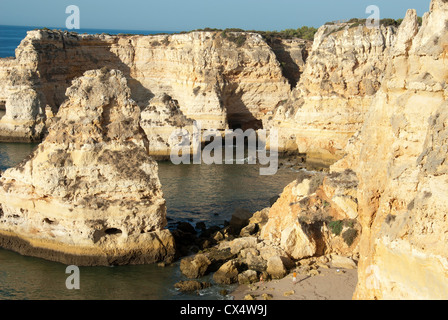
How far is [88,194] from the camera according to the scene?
19.7m

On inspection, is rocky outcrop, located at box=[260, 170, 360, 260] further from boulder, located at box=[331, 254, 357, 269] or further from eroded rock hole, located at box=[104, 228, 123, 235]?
eroded rock hole, located at box=[104, 228, 123, 235]

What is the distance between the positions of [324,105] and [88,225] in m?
25.1

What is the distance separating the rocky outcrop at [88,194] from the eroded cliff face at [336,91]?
70.9 feet

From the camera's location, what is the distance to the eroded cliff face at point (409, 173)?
30.6ft

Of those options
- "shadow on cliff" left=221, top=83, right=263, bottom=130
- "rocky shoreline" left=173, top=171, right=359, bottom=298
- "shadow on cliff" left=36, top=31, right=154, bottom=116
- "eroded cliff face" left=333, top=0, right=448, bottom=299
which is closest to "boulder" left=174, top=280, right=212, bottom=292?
"rocky shoreline" left=173, top=171, right=359, bottom=298

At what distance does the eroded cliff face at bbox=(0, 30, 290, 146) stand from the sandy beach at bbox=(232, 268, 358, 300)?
30.6 metres

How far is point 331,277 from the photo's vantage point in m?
17.4

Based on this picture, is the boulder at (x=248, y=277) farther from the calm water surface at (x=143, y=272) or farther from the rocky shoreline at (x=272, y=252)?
the calm water surface at (x=143, y=272)

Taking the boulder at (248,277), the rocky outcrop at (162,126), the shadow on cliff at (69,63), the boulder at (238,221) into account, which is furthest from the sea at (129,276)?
the shadow on cliff at (69,63)

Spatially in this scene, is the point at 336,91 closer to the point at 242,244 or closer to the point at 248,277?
the point at 242,244

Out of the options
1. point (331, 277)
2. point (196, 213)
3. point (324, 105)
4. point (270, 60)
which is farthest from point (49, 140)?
point (270, 60)

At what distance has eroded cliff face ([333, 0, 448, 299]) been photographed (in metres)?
9.32

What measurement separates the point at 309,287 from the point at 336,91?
2592cm

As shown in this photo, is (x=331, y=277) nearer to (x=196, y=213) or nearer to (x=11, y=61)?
(x=196, y=213)
